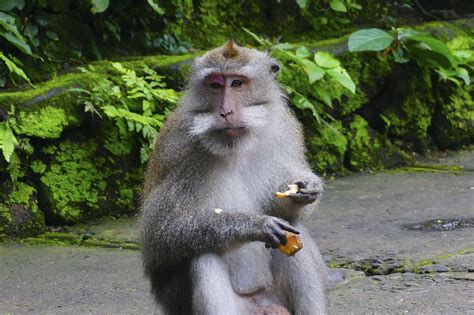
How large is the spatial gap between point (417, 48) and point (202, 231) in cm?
516

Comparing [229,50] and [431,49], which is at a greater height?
[229,50]

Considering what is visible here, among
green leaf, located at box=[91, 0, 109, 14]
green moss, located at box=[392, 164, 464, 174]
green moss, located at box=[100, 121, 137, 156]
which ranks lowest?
green moss, located at box=[392, 164, 464, 174]

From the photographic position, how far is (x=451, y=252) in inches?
224

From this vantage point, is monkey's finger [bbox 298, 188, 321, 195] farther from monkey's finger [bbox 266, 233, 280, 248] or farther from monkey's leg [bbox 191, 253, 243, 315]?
monkey's leg [bbox 191, 253, 243, 315]

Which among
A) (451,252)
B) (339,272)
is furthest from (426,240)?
(339,272)

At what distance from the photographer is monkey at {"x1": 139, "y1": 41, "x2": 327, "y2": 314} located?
13.9 feet

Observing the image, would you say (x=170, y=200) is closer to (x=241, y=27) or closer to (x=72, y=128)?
(x=72, y=128)

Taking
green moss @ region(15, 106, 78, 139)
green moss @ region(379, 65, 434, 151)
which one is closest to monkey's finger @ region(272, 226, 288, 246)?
green moss @ region(15, 106, 78, 139)

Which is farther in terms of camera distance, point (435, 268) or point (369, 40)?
point (369, 40)

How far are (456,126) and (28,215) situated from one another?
15.6 ft

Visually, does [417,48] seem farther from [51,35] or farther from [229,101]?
[229,101]

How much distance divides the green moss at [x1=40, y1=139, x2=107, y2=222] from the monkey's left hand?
2.83m

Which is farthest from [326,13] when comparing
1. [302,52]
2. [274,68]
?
[274,68]

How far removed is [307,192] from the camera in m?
4.41
